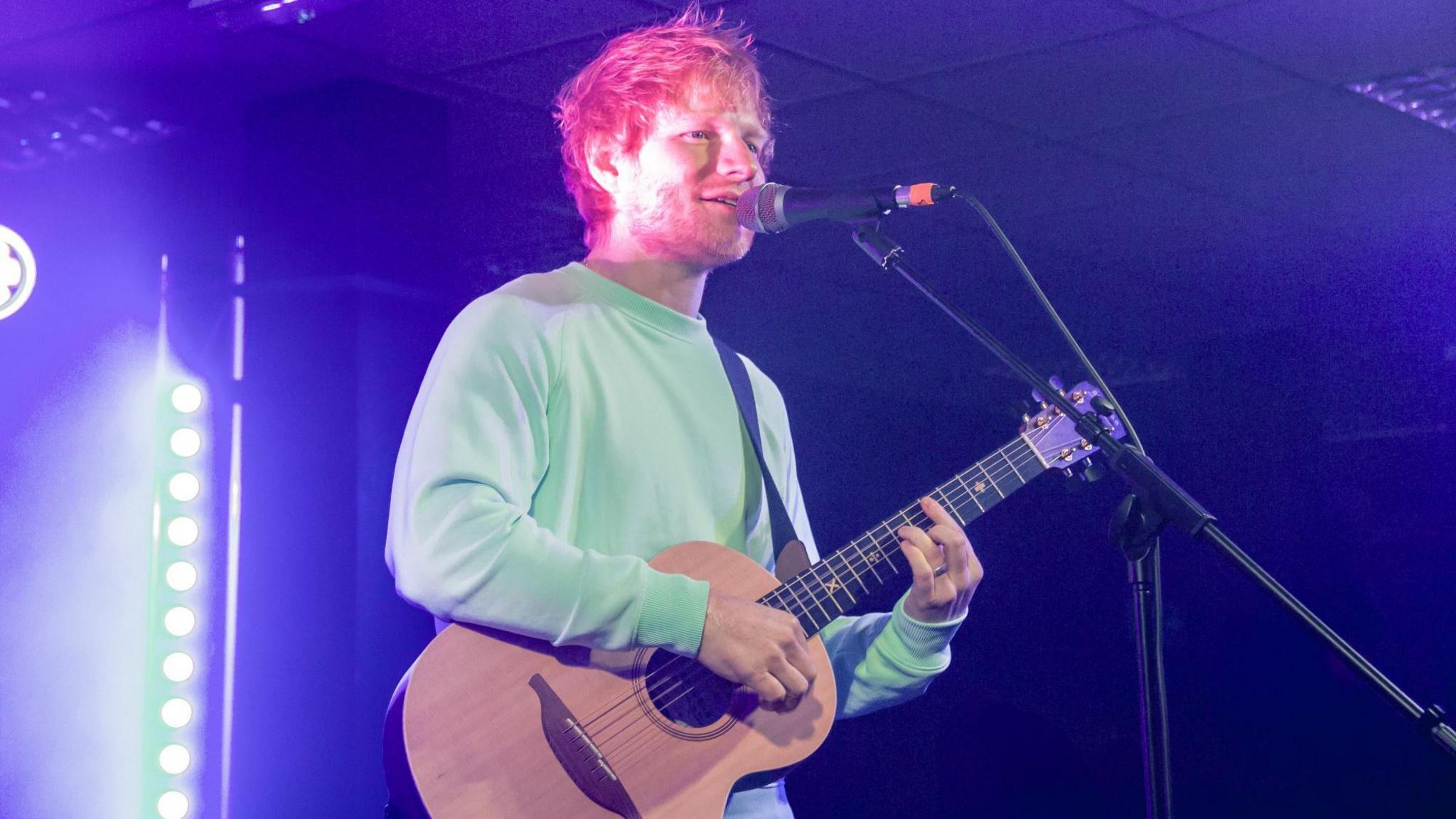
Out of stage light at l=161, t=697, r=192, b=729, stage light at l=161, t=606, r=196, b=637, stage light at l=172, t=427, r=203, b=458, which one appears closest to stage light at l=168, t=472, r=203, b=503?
stage light at l=172, t=427, r=203, b=458

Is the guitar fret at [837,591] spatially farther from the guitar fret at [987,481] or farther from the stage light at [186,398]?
the stage light at [186,398]

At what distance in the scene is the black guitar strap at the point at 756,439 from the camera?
7.06ft

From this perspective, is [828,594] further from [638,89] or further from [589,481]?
[638,89]

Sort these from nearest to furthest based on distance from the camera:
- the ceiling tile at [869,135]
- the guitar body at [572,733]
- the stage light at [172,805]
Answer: the guitar body at [572,733], the stage light at [172,805], the ceiling tile at [869,135]

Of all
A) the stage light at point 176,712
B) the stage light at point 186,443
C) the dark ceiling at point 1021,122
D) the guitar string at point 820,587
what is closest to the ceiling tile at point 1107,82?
the dark ceiling at point 1021,122

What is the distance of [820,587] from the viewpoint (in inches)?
78.8

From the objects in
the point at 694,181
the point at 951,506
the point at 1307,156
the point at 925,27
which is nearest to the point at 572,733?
the point at 951,506

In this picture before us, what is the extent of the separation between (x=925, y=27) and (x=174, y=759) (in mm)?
2800

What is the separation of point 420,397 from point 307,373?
1.22m

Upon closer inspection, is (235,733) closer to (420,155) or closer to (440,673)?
(440,673)

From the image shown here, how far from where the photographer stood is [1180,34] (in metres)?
3.21

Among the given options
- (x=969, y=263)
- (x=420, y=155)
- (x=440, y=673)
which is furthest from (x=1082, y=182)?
(x=440, y=673)

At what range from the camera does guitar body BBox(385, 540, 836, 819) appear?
1.69 meters

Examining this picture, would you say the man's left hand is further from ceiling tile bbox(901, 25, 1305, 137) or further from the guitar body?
ceiling tile bbox(901, 25, 1305, 137)
